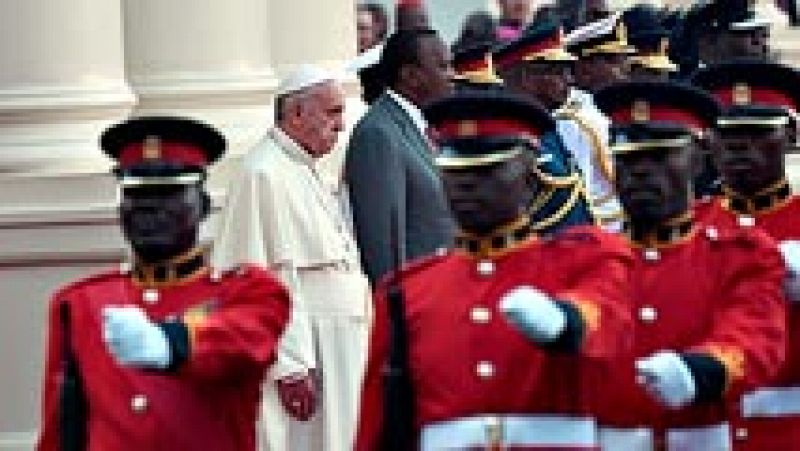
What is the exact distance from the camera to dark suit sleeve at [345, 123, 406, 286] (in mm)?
13984

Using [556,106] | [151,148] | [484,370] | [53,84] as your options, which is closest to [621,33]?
[556,106]

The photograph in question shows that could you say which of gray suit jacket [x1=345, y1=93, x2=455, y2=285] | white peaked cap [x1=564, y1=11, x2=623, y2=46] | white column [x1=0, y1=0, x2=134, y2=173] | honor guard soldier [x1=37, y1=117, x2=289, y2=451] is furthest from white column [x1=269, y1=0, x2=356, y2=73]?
honor guard soldier [x1=37, y1=117, x2=289, y2=451]

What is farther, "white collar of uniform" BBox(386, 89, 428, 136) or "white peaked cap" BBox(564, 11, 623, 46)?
"white peaked cap" BBox(564, 11, 623, 46)

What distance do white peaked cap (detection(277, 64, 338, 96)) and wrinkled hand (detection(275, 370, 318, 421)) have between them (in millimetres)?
1279

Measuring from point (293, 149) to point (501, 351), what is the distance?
409cm

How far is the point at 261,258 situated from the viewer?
1351cm

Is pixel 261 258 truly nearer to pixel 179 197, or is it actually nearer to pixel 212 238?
pixel 212 238

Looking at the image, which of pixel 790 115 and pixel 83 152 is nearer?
pixel 790 115

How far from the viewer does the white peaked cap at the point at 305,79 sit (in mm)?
13969

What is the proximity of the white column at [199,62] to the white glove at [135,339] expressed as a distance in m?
6.03

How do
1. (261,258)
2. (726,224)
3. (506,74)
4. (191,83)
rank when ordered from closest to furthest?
1. (726,224)
2. (261,258)
3. (506,74)
4. (191,83)

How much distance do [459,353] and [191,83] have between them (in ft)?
20.1

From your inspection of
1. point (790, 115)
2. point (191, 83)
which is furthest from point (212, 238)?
point (790, 115)

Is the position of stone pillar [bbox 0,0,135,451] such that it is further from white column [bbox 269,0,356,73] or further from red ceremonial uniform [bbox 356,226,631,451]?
red ceremonial uniform [bbox 356,226,631,451]
